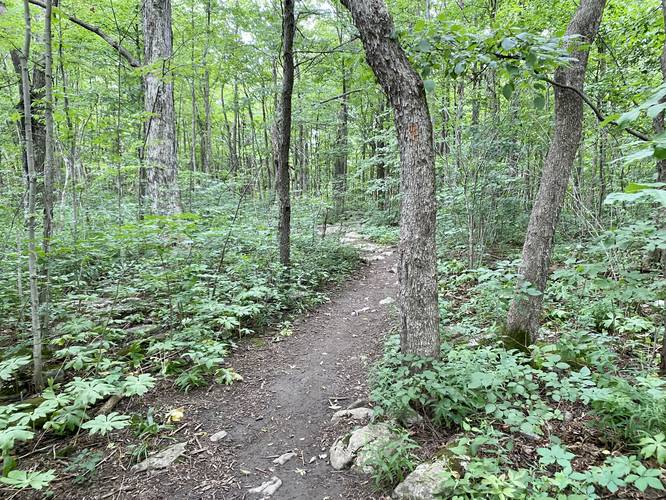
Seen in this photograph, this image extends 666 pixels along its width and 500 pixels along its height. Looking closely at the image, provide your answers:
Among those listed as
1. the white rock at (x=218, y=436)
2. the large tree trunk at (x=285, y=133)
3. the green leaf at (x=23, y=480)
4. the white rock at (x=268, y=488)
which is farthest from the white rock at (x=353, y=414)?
the large tree trunk at (x=285, y=133)

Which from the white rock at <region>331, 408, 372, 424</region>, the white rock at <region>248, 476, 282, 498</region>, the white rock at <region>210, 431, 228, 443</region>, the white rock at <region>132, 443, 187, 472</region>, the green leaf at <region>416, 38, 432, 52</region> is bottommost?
the white rock at <region>248, 476, 282, 498</region>

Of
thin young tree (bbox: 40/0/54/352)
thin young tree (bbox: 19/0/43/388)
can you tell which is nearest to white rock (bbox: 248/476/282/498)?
thin young tree (bbox: 19/0/43/388)

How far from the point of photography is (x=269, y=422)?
3.82 m

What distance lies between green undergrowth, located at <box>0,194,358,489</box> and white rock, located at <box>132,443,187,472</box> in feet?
1.43

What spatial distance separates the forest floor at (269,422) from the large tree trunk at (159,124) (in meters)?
3.94

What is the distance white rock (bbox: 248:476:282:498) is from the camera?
2.85 m

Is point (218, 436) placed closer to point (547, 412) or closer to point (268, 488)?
point (268, 488)

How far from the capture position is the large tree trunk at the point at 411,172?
3.34m

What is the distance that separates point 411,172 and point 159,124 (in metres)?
6.43

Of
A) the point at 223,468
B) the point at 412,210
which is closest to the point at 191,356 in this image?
the point at 223,468

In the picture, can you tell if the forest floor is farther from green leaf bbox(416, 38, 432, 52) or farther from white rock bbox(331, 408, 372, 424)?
green leaf bbox(416, 38, 432, 52)

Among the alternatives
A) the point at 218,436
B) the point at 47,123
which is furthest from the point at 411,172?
the point at 47,123

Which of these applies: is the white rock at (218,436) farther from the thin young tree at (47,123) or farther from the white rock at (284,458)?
the thin young tree at (47,123)

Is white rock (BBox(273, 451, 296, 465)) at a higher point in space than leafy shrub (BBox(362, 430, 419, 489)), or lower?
lower
